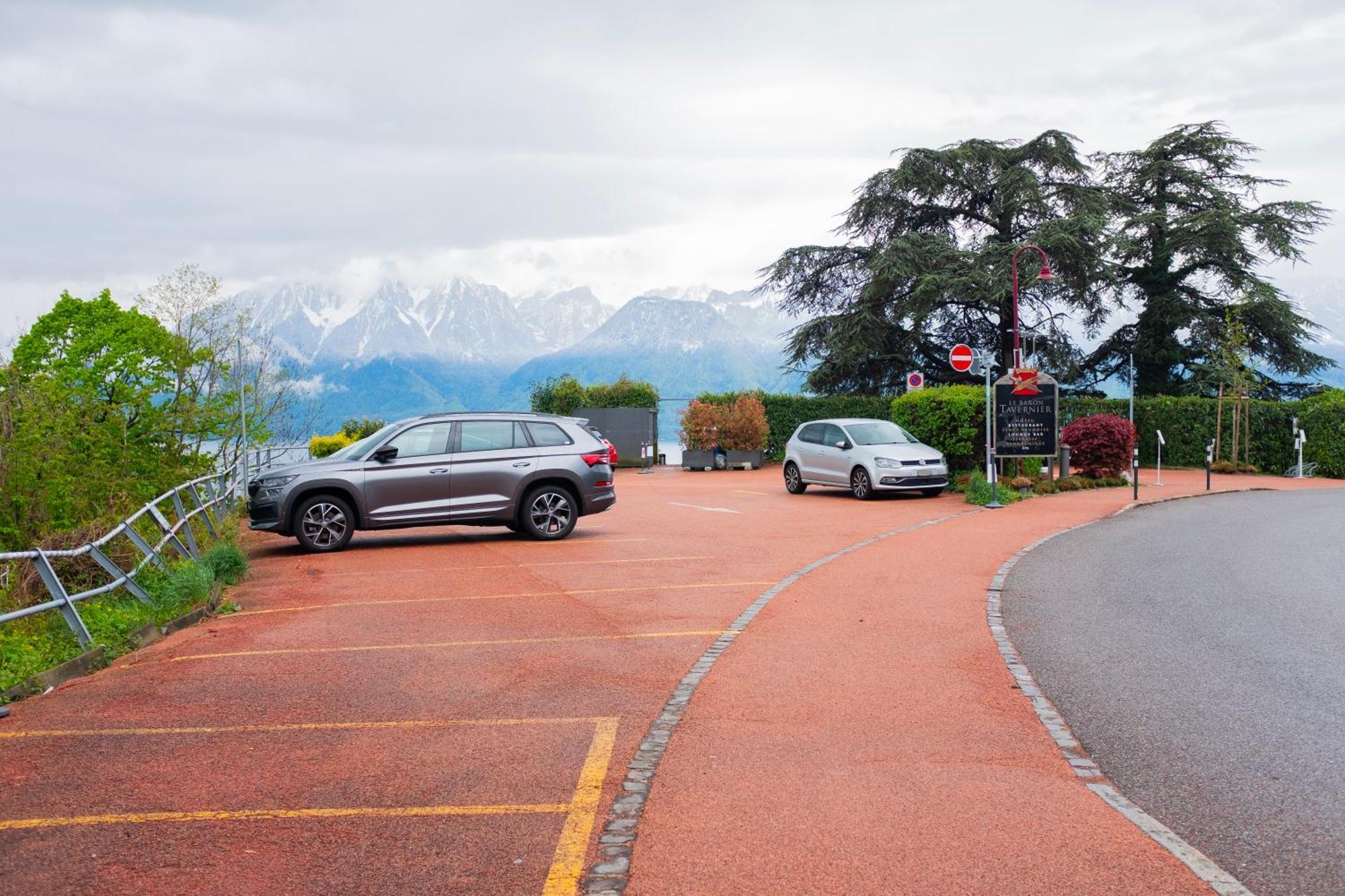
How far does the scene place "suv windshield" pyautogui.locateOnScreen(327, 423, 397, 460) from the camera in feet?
51.3

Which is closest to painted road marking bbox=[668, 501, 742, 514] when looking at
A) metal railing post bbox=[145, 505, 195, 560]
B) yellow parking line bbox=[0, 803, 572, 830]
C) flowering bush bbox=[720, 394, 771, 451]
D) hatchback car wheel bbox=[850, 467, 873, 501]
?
hatchback car wheel bbox=[850, 467, 873, 501]

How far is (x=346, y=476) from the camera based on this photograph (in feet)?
50.2

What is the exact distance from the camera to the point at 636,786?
5152mm

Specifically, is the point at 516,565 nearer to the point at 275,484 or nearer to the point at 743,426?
the point at 275,484

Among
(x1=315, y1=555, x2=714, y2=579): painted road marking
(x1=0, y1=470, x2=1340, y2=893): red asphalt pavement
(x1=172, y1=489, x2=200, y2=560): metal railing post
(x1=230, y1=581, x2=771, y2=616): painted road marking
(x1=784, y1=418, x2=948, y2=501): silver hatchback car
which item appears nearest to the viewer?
(x1=0, y1=470, x2=1340, y2=893): red asphalt pavement

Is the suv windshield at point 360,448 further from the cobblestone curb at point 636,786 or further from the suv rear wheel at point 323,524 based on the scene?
the cobblestone curb at point 636,786

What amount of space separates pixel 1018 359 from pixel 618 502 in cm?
869

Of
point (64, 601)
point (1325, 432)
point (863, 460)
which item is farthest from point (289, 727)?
point (1325, 432)

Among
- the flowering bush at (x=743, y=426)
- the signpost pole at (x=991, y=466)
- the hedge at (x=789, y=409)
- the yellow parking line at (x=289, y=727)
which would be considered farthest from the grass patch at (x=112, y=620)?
the hedge at (x=789, y=409)

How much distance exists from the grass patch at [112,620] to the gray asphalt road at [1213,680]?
21.4ft

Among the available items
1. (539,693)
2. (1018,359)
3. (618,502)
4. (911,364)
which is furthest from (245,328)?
(911,364)

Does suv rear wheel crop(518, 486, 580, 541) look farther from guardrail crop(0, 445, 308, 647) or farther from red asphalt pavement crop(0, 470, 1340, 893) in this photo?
red asphalt pavement crop(0, 470, 1340, 893)

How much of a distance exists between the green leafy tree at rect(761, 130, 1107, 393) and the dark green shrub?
→ 32173 mm

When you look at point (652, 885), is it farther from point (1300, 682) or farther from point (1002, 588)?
point (1002, 588)
